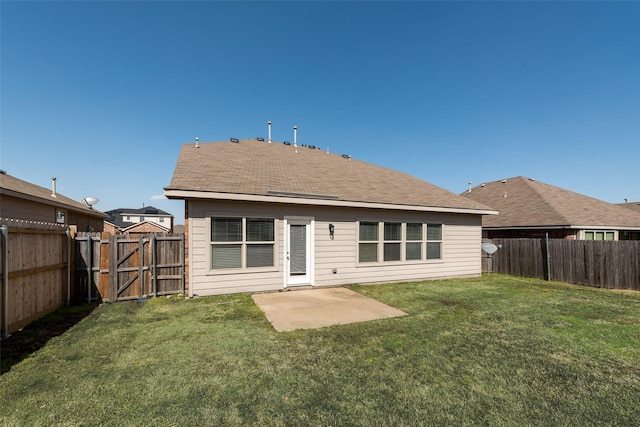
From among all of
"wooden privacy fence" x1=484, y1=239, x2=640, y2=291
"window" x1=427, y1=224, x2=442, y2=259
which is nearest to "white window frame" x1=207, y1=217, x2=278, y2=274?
"window" x1=427, y1=224, x2=442, y2=259

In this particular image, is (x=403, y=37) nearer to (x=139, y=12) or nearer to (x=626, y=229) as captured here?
(x=139, y=12)

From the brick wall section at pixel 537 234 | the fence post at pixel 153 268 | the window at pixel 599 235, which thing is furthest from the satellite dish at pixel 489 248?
the fence post at pixel 153 268

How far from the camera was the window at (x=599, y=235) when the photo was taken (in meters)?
12.4

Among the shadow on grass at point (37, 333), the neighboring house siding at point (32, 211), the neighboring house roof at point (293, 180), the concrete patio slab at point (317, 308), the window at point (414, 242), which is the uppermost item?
the neighboring house roof at point (293, 180)

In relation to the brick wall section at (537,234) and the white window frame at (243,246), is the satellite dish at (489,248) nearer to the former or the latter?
the brick wall section at (537,234)

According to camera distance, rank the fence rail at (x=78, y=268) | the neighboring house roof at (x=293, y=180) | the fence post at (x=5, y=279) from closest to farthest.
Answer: the fence post at (x=5, y=279)
the fence rail at (x=78, y=268)
the neighboring house roof at (x=293, y=180)

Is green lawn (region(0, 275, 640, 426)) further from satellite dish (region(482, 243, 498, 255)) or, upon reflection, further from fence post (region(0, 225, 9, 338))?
satellite dish (region(482, 243, 498, 255))

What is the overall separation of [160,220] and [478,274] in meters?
54.0

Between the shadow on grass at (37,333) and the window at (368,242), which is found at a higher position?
the window at (368,242)

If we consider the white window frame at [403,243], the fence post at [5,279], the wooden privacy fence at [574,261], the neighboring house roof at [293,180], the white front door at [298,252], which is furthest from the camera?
the wooden privacy fence at [574,261]

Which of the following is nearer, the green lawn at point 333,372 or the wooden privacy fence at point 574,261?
the green lawn at point 333,372

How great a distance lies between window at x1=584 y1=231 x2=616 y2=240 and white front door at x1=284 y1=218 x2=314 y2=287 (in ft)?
45.0

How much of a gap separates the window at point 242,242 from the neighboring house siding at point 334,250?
0.17m

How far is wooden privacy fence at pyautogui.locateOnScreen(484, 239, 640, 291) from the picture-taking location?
8852 millimetres
